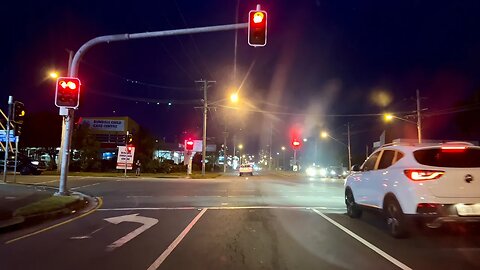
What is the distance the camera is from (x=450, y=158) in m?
9.80

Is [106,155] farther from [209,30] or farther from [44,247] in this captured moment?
[44,247]

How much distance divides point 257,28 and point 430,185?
8048 mm

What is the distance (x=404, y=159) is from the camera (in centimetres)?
1015

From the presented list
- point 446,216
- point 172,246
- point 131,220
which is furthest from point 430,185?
point 131,220

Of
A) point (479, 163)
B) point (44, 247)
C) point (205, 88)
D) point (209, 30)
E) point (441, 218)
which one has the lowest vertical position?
point (44, 247)

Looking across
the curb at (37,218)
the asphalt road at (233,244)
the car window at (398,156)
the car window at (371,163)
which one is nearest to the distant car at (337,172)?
the asphalt road at (233,244)

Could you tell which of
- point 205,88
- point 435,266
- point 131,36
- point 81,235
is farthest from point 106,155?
point 435,266

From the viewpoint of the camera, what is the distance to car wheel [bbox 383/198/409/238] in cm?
979

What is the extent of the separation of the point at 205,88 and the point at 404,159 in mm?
39896

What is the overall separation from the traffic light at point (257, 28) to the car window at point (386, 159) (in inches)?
229

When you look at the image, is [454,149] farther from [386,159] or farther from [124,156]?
[124,156]

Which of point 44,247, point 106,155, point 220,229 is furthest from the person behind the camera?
point 106,155

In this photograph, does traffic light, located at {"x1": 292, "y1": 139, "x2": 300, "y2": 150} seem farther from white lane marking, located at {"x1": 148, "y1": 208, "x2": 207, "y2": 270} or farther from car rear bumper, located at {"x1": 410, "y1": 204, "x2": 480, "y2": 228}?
car rear bumper, located at {"x1": 410, "y1": 204, "x2": 480, "y2": 228}

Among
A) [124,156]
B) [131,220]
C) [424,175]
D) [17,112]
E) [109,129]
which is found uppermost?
[109,129]
